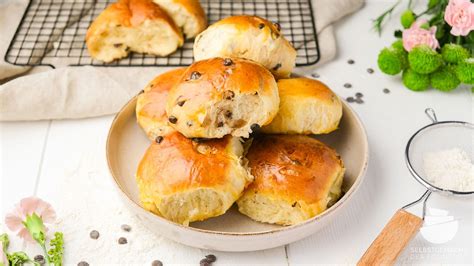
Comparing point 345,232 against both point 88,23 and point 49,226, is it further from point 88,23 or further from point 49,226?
point 88,23

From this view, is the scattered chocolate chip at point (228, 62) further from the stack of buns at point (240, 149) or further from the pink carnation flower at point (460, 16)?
the pink carnation flower at point (460, 16)

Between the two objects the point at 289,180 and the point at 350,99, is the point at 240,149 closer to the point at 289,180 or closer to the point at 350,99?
the point at 289,180

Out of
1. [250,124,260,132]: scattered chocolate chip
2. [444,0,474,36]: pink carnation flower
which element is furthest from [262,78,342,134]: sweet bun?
[444,0,474,36]: pink carnation flower

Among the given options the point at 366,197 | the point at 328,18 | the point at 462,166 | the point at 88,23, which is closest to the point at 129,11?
the point at 88,23

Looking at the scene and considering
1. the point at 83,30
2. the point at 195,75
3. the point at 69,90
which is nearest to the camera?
the point at 195,75

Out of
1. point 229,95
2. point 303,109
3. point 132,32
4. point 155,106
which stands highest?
point 229,95

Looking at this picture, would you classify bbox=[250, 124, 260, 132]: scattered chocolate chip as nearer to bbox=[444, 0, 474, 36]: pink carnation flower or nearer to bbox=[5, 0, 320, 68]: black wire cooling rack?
bbox=[5, 0, 320, 68]: black wire cooling rack

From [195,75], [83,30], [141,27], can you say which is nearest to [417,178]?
[195,75]
